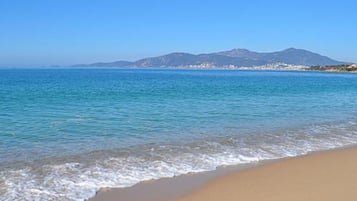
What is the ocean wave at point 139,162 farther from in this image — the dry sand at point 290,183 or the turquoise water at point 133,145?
the dry sand at point 290,183

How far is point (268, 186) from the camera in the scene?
8.42m

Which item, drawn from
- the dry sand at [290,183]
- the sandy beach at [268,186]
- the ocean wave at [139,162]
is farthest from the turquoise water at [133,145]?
the dry sand at [290,183]

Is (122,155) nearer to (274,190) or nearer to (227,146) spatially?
(227,146)

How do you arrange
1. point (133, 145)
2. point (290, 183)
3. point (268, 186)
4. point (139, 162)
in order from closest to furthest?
1. point (268, 186)
2. point (290, 183)
3. point (139, 162)
4. point (133, 145)

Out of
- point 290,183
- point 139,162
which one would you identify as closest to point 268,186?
point 290,183

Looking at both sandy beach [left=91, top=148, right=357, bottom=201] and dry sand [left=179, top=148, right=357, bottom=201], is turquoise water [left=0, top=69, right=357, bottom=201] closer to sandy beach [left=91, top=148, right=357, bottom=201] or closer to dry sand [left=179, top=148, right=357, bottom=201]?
sandy beach [left=91, top=148, right=357, bottom=201]

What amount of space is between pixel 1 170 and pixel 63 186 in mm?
2235

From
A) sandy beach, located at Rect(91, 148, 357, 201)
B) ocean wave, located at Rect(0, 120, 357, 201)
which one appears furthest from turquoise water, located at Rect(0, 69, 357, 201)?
sandy beach, located at Rect(91, 148, 357, 201)

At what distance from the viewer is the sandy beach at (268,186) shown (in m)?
7.68

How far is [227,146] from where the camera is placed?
42.9 ft

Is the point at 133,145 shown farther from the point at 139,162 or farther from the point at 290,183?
the point at 290,183

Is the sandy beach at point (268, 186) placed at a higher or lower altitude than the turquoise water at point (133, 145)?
higher

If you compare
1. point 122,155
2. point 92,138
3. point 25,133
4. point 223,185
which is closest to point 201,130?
point 92,138

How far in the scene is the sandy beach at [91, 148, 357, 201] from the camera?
7684 millimetres
